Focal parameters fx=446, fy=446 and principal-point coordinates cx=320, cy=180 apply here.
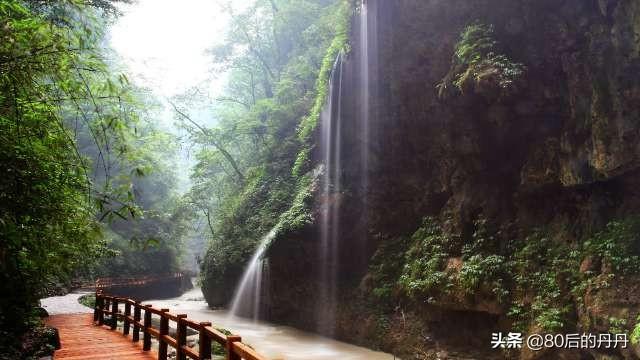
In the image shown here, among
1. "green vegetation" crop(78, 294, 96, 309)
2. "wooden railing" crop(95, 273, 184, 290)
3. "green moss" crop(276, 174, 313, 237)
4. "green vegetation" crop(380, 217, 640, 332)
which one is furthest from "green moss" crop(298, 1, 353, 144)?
"wooden railing" crop(95, 273, 184, 290)

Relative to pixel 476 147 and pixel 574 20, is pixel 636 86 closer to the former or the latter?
pixel 574 20

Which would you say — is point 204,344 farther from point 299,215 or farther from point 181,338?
point 299,215

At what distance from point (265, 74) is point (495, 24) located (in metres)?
23.0

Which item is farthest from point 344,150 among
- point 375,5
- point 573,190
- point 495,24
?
point 573,190

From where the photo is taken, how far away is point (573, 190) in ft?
34.7

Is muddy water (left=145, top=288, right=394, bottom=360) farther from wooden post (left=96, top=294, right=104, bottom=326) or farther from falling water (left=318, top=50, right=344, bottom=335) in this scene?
wooden post (left=96, top=294, right=104, bottom=326)

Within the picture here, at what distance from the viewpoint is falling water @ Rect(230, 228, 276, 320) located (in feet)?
58.6

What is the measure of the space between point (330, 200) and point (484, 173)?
20.1ft

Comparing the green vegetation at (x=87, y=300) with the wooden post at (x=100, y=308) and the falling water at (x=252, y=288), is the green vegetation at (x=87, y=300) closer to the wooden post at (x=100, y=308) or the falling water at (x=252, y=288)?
the falling water at (x=252, y=288)

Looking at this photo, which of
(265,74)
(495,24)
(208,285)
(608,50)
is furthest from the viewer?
(265,74)

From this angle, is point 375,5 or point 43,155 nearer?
point 43,155

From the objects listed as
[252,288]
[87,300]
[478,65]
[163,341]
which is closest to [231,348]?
[163,341]

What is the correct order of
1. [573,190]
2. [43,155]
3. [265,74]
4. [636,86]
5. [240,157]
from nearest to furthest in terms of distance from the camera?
[43,155], [636,86], [573,190], [240,157], [265,74]

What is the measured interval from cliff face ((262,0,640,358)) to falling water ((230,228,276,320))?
878 mm
